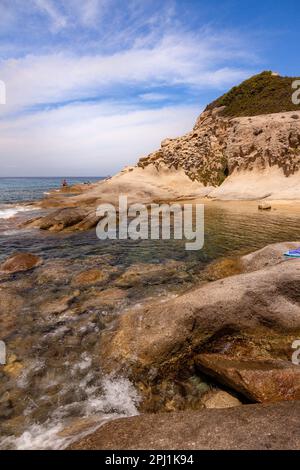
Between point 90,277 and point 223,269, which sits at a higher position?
point 223,269

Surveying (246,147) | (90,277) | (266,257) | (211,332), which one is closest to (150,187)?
(246,147)

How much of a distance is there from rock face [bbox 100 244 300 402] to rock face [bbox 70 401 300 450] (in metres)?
1.46

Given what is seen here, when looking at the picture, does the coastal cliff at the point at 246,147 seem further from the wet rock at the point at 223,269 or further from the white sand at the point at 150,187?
the wet rock at the point at 223,269

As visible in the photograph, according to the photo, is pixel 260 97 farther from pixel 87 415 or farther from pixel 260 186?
pixel 87 415

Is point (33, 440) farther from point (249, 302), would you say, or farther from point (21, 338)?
point (249, 302)

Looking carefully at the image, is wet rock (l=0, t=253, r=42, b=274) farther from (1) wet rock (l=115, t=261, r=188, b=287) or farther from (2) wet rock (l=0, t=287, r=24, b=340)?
(1) wet rock (l=115, t=261, r=188, b=287)

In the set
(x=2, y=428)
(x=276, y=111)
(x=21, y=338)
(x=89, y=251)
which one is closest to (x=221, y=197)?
(x=276, y=111)

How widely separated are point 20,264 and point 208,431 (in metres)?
12.4

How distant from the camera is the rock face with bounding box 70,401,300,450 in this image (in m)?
4.06

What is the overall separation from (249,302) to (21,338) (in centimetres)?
604

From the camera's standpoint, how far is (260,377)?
18.4ft

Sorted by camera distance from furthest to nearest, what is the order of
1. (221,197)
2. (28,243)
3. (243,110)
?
(243,110), (221,197), (28,243)

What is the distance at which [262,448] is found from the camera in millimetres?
3916

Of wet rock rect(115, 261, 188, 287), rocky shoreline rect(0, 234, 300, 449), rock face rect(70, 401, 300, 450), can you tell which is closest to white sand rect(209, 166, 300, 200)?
wet rock rect(115, 261, 188, 287)
